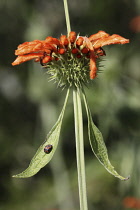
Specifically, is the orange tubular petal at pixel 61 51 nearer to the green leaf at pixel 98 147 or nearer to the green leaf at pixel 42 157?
the green leaf at pixel 42 157

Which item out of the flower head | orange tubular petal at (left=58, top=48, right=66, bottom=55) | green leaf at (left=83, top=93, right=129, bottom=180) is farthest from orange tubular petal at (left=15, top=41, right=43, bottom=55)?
green leaf at (left=83, top=93, right=129, bottom=180)

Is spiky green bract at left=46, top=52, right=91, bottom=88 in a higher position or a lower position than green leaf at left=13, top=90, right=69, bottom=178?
higher

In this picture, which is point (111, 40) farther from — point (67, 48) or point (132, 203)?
point (132, 203)

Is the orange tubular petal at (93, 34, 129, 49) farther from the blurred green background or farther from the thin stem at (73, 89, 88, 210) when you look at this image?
the blurred green background

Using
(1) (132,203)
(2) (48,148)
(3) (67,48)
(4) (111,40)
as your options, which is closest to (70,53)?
(3) (67,48)

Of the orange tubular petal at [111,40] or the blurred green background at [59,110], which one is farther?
the blurred green background at [59,110]

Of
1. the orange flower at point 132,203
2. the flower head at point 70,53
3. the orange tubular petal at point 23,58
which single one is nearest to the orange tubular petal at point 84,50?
the flower head at point 70,53

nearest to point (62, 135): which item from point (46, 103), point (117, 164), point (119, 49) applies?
point (46, 103)
